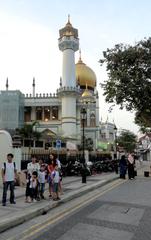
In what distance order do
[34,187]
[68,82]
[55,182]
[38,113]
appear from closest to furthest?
[34,187] < [55,182] < [68,82] < [38,113]

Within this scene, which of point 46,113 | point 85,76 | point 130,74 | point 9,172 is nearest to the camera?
point 9,172

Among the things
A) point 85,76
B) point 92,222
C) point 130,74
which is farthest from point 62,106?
point 92,222

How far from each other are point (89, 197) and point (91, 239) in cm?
678

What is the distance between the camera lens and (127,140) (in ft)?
343

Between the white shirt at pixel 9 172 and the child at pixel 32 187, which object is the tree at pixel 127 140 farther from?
the white shirt at pixel 9 172

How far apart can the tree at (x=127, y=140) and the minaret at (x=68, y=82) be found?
123 ft

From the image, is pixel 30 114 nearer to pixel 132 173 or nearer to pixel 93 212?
pixel 132 173

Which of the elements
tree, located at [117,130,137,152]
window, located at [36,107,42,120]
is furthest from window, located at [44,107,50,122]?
tree, located at [117,130,137,152]

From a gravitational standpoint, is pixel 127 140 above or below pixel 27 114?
below

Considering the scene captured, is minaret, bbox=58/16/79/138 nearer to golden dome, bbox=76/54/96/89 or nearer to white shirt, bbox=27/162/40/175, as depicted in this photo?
golden dome, bbox=76/54/96/89

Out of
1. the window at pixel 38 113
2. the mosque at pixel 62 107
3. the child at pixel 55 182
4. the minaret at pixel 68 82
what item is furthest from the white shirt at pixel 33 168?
the window at pixel 38 113

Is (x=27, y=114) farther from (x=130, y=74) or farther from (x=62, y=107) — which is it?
(x=130, y=74)

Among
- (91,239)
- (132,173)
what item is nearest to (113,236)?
(91,239)

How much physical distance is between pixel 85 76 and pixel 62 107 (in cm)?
1937
